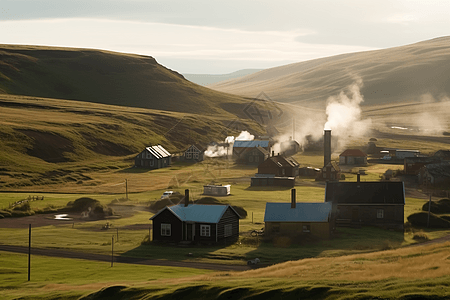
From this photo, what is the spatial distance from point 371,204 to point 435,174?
43280 millimetres

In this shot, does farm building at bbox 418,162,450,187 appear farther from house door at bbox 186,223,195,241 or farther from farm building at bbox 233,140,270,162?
house door at bbox 186,223,195,241

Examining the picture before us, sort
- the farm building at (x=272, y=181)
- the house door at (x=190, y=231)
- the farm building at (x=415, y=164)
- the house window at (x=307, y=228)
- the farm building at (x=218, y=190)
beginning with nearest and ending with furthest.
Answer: the house door at (x=190, y=231), the house window at (x=307, y=228), the farm building at (x=218, y=190), the farm building at (x=272, y=181), the farm building at (x=415, y=164)

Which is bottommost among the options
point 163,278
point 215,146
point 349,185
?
point 163,278

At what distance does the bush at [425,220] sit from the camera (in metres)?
68.6

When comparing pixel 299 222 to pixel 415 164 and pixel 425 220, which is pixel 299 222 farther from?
pixel 415 164

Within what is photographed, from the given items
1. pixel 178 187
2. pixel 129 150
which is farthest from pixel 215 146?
pixel 178 187

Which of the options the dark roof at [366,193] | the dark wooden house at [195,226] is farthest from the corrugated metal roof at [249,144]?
the dark wooden house at [195,226]

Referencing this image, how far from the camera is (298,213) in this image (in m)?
62.7

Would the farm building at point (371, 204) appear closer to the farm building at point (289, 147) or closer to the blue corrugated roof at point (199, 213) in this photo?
the blue corrugated roof at point (199, 213)

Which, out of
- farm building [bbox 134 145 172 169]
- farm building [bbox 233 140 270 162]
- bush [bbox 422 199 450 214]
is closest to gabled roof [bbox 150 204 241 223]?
bush [bbox 422 199 450 214]

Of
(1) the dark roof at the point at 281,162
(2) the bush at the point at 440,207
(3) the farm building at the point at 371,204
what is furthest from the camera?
(1) the dark roof at the point at 281,162

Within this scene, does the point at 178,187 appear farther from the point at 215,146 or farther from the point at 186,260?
the point at 215,146

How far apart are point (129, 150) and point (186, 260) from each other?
4494 inches

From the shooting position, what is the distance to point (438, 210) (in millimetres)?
76500
